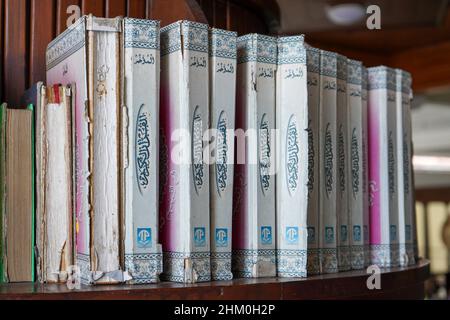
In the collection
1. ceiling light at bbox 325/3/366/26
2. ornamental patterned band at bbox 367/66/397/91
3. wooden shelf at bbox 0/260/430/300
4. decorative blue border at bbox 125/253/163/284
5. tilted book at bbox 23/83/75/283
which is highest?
ceiling light at bbox 325/3/366/26

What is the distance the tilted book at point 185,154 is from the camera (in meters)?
0.92

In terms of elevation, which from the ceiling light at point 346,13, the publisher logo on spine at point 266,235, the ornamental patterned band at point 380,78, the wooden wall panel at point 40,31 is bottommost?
the publisher logo on spine at point 266,235

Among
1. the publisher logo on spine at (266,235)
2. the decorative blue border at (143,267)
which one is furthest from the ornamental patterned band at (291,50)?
the decorative blue border at (143,267)

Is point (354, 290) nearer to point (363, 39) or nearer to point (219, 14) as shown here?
point (219, 14)

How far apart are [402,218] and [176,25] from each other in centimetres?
55

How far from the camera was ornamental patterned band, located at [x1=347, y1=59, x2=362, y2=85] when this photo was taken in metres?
1.19

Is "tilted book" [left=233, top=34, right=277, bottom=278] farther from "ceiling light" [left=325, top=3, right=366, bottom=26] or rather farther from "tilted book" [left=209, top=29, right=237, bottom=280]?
"ceiling light" [left=325, top=3, right=366, bottom=26]

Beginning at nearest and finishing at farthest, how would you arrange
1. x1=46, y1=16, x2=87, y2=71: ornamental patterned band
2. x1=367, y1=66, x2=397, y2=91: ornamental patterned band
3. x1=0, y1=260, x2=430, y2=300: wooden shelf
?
1. x1=0, y1=260, x2=430, y2=300: wooden shelf
2. x1=46, y1=16, x2=87, y2=71: ornamental patterned band
3. x1=367, y1=66, x2=397, y2=91: ornamental patterned band

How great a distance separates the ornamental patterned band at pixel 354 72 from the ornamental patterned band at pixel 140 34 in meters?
0.39

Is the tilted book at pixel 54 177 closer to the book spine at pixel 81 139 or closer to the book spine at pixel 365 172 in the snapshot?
the book spine at pixel 81 139

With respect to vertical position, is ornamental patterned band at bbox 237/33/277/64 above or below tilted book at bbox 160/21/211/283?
above

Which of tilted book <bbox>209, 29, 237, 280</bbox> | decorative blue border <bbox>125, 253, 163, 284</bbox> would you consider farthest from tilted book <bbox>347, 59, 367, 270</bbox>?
decorative blue border <bbox>125, 253, 163, 284</bbox>

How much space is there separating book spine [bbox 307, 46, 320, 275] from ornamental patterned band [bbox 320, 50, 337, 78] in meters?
0.01

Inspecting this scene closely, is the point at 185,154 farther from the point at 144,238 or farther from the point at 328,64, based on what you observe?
the point at 328,64
